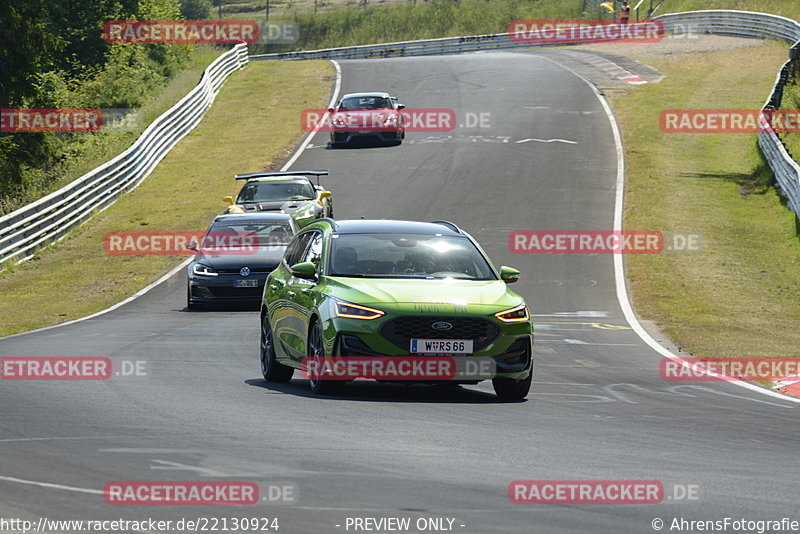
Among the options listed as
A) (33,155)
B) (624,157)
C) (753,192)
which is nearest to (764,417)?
(753,192)

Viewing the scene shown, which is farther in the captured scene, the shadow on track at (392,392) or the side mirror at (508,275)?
the side mirror at (508,275)

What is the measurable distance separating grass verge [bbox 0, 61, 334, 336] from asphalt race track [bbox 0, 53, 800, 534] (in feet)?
8.54

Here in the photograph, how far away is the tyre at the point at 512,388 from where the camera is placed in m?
11.4

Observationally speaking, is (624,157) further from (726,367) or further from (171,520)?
(171,520)

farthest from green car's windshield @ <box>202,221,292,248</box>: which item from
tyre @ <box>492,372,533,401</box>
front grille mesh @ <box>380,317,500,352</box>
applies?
front grille mesh @ <box>380,317,500,352</box>

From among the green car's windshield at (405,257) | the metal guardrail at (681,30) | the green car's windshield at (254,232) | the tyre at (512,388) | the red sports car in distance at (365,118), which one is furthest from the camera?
the metal guardrail at (681,30)

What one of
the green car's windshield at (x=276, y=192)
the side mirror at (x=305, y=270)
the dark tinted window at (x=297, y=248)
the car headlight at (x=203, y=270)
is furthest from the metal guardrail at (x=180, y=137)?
the side mirror at (x=305, y=270)

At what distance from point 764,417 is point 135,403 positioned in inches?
211

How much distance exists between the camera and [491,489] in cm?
717

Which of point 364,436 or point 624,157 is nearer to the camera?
point 364,436

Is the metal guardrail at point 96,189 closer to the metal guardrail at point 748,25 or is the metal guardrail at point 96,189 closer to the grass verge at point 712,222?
the grass verge at point 712,222

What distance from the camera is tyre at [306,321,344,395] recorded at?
11.3 meters

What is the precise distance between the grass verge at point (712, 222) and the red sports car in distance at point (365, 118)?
25.6ft

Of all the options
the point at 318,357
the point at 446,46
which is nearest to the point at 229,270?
the point at 318,357
